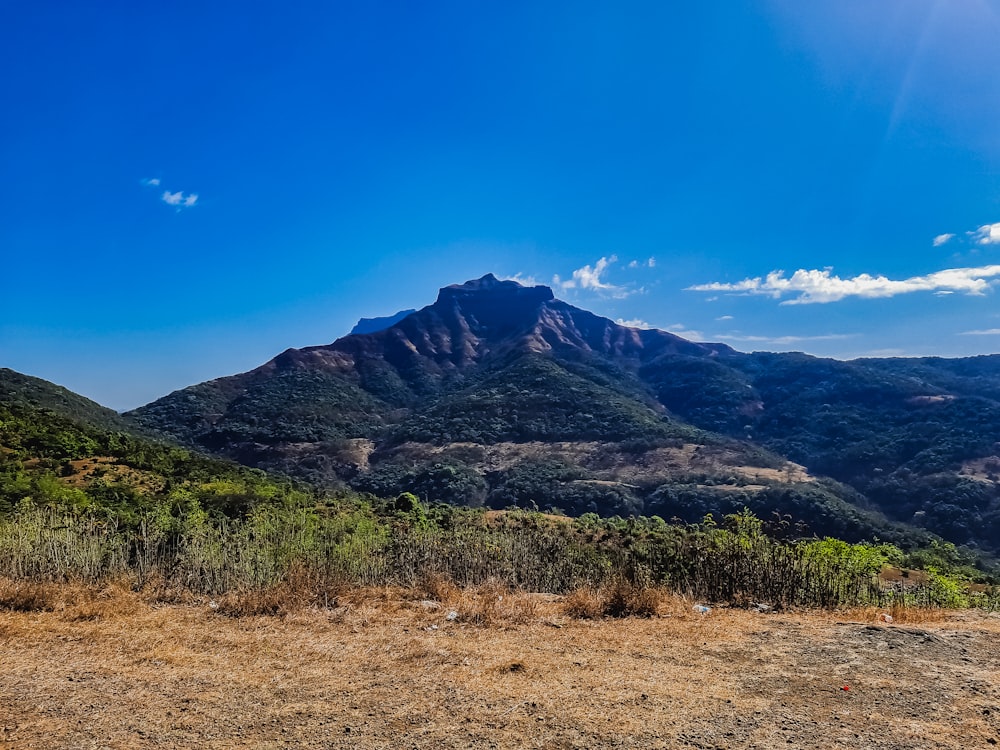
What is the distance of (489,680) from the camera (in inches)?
221

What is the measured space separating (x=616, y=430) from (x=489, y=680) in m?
61.3

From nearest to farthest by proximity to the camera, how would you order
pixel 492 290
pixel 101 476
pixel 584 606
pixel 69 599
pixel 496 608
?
pixel 69 599
pixel 496 608
pixel 584 606
pixel 101 476
pixel 492 290

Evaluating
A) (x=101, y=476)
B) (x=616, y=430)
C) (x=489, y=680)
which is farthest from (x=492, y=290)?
(x=489, y=680)

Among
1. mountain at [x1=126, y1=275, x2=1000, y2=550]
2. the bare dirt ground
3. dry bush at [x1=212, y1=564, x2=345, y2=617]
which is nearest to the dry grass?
the bare dirt ground

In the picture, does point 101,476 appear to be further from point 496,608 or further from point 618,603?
point 618,603

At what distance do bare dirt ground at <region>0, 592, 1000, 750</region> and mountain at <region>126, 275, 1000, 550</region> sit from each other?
125ft

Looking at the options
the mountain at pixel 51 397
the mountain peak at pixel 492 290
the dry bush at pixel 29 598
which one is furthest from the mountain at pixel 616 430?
the dry bush at pixel 29 598

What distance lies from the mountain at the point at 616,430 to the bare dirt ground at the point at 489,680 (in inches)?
1494

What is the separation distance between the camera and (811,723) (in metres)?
4.70

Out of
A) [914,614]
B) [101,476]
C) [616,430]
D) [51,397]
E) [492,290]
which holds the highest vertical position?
[492,290]

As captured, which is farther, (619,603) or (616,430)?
(616,430)

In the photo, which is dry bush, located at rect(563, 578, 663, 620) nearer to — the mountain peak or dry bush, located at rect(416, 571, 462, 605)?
dry bush, located at rect(416, 571, 462, 605)

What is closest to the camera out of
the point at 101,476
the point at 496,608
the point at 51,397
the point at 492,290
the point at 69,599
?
the point at 69,599

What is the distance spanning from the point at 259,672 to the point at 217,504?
12.3 m
